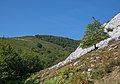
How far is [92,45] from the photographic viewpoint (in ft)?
159

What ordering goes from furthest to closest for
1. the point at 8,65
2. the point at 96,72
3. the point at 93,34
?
the point at 93,34 < the point at 8,65 < the point at 96,72

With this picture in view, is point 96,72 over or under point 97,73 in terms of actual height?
over

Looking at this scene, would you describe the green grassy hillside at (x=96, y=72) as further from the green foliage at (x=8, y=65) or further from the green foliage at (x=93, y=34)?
the green foliage at (x=93, y=34)

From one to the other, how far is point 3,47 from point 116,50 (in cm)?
1990

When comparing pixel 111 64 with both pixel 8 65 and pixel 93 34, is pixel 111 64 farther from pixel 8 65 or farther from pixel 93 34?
pixel 93 34

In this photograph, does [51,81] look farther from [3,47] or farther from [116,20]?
[116,20]

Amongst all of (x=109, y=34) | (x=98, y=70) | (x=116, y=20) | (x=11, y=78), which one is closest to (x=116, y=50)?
(x=98, y=70)

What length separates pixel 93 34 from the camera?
49.7 meters

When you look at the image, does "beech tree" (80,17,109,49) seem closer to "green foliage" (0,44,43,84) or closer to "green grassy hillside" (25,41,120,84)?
"green foliage" (0,44,43,84)

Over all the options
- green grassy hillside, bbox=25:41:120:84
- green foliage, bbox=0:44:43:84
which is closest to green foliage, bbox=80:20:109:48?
green foliage, bbox=0:44:43:84

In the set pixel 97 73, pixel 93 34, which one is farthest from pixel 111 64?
pixel 93 34

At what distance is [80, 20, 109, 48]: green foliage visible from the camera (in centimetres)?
4921

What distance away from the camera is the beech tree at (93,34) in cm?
4922

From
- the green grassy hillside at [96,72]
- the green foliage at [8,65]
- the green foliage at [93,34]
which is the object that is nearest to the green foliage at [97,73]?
the green grassy hillside at [96,72]
